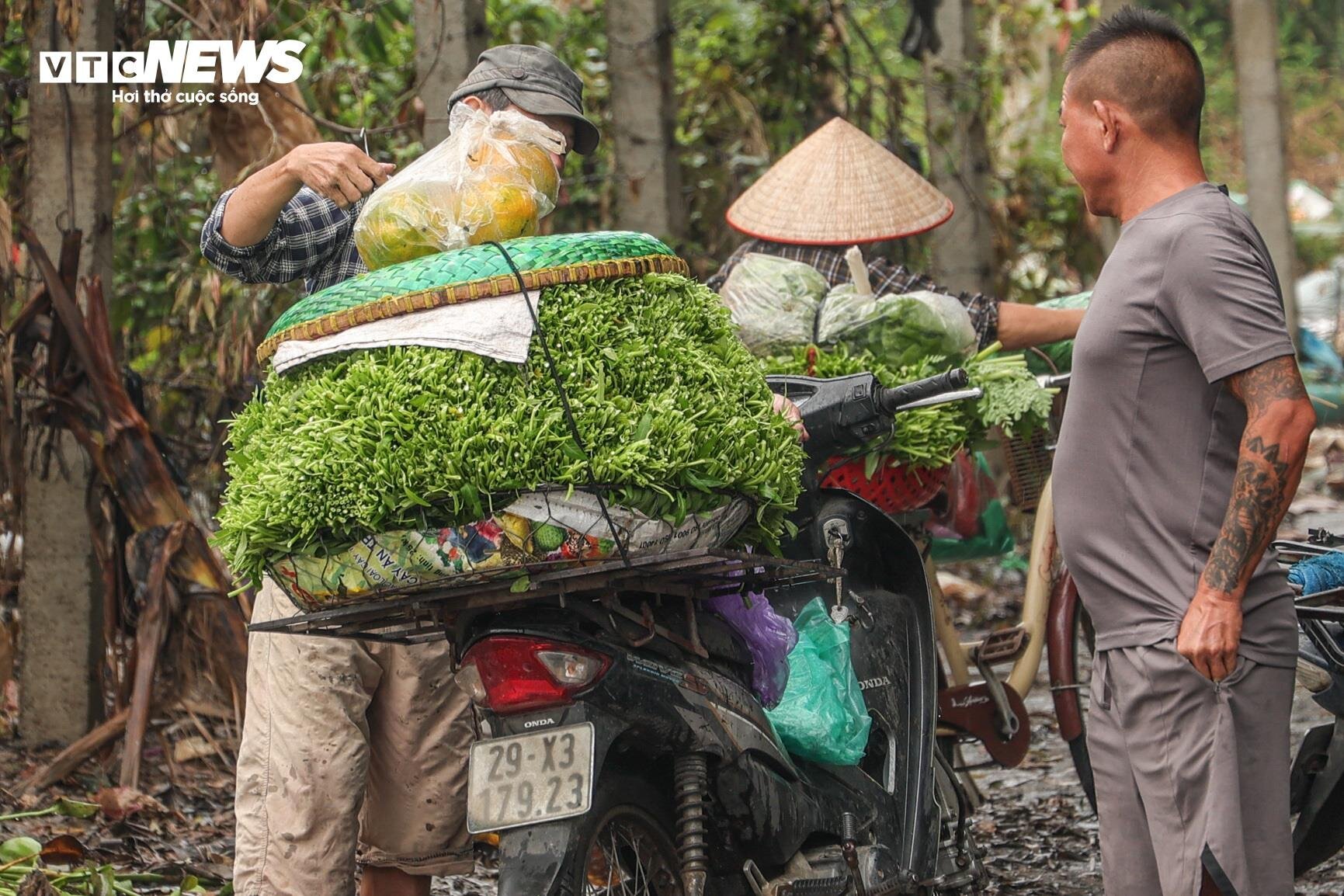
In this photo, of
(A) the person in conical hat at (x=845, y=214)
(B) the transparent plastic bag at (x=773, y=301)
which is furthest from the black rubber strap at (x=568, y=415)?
(A) the person in conical hat at (x=845, y=214)

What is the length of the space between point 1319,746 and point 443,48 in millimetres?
3732

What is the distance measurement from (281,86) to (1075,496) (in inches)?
154

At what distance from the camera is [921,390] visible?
3.53 meters

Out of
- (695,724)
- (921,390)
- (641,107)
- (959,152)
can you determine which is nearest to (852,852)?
(695,724)

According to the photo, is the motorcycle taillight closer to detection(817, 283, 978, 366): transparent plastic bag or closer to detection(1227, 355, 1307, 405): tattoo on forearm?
detection(1227, 355, 1307, 405): tattoo on forearm

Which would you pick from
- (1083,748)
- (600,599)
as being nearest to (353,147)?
(600,599)

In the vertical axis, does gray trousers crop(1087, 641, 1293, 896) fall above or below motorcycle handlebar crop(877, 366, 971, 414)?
below

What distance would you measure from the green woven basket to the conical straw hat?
79.1 inches

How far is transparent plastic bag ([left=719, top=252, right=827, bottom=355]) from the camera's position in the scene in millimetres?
4383

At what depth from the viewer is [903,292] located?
4594 millimetres

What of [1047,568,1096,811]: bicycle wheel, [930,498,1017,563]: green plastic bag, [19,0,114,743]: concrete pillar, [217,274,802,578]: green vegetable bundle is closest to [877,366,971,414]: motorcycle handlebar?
[217,274,802,578]: green vegetable bundle

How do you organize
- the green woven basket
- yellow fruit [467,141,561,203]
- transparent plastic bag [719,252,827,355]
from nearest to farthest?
the green woven basket < yellow fruit [467,141,561,203] < transparent plastic bag [719,252,827,355]

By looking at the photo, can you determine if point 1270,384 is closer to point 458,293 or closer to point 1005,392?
point 458,293

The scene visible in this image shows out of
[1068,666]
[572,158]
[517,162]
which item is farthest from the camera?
[572,158]
